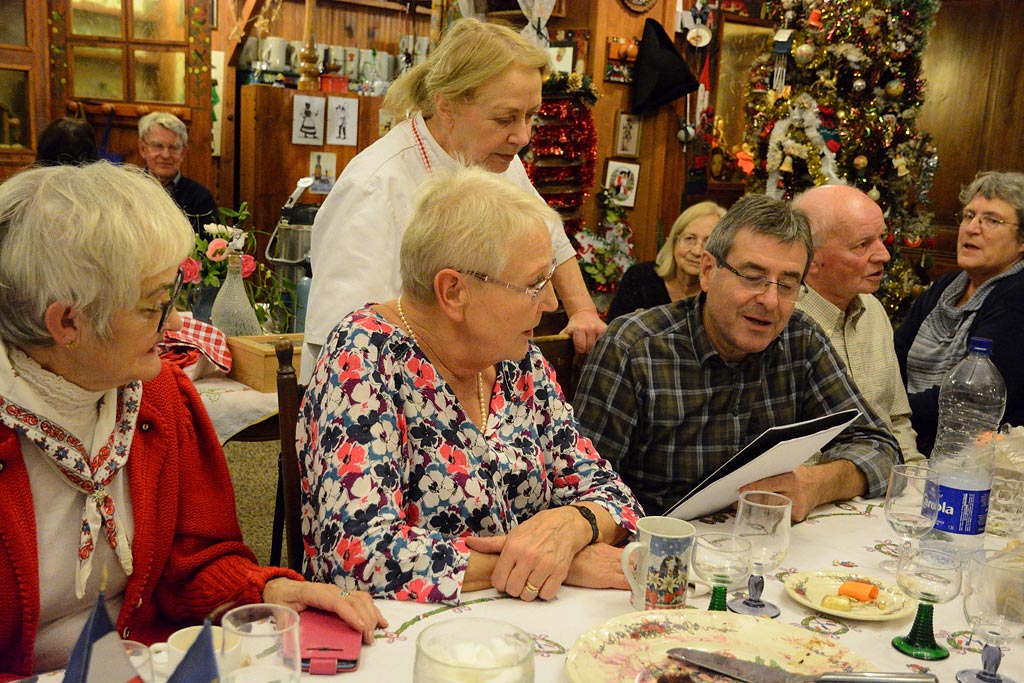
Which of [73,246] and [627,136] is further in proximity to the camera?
[627,136]

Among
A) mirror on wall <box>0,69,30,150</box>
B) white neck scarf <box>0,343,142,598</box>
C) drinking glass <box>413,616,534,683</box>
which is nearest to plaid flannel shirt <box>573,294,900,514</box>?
white neck scarf <box>0,343,142,598</box>

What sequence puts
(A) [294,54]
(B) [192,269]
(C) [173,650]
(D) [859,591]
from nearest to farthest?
1. (C) [173,650]
2. (D) [859,591]
3. (B) [192,269]
4. (A) [294,54]

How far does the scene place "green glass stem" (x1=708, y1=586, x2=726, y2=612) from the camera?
1340 mm

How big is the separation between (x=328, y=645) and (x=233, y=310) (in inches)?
68.0

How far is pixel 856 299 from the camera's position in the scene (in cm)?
273

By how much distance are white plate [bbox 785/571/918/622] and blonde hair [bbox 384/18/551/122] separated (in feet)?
4.44

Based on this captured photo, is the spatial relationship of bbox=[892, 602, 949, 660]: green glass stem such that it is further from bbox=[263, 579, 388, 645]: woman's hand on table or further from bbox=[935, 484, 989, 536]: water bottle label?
bbox=[263, 579, 388, 645]: woman's hand on table

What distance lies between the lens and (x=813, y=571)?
1.52 m

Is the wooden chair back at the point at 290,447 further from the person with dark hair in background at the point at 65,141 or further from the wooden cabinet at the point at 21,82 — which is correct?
the wooden cabinet at the point at 21,82

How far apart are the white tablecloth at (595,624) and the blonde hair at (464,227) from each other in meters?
0.54

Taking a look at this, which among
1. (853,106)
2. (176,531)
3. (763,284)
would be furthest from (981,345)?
(853,106)

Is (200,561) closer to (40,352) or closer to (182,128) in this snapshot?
(40,352)

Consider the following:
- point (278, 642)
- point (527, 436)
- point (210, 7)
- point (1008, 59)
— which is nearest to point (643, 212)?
point (1008, 59)

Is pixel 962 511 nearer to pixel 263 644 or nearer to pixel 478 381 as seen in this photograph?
pixel 478 381
